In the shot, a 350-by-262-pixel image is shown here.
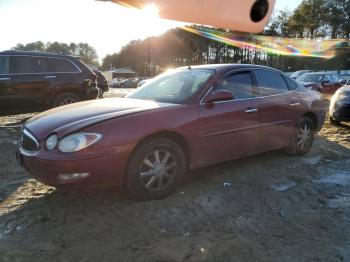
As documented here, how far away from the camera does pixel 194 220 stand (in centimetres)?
351

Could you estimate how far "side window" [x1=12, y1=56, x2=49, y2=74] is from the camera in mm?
8398

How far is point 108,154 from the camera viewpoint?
355 cm

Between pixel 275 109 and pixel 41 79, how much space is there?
18.8 feet

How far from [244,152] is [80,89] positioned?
18.3ft

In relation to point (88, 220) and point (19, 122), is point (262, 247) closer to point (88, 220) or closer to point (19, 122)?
point (88, 220)

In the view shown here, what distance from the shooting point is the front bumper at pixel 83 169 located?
135 inches

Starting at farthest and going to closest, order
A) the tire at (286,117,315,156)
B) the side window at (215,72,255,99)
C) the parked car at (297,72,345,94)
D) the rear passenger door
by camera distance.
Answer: the parked car at (297,72,345,94) < the tire at (286,117,315,156) < the rear passenger door < the side window at (215,72,255,99)

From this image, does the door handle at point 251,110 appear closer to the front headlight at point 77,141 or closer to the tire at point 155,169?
the tire at point 155,169

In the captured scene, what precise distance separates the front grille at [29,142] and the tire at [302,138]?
12.5ft

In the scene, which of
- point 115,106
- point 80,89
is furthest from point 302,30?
point 115,106

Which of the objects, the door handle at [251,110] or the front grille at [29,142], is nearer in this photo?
the front grille at [29,142]

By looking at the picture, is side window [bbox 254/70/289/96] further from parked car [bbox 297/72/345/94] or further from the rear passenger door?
parked car [bbox 297/72/345/94]

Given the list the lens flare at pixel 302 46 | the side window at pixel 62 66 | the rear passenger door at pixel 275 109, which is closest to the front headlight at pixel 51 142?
the rear passenger door at pixel 275 109

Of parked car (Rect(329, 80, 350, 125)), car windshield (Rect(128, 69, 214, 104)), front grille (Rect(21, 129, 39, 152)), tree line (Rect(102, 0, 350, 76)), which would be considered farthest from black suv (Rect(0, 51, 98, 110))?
tree line (Rect(102, 0, 350, 76))
